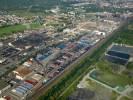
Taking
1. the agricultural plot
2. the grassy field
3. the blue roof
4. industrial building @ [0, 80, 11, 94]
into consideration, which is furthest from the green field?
the grassy field

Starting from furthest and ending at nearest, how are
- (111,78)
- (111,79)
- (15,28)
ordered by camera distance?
1. (15,28)
2. (111,78)
3. (111,79)

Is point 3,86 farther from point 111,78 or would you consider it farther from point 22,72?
point 111,78

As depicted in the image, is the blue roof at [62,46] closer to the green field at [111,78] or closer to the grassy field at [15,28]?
the green field at [111,78]

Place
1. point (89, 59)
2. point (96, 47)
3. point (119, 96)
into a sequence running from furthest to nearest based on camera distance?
1. point (96, 47)
2. point (89, 59)
3. point (119, 96)

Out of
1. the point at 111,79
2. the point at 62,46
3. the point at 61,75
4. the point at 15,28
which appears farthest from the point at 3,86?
the point at 15,28

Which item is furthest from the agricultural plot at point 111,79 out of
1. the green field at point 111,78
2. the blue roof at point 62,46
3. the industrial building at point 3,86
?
the industrial building at point 3,86

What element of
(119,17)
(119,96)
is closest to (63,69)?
(119,96)

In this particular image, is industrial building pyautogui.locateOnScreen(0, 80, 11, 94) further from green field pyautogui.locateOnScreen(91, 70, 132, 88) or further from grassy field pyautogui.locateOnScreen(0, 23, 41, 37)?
grassy field pyautogui.locateOnScreen(0, 23, 41, 37)

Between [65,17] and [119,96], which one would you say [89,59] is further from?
[65,17]

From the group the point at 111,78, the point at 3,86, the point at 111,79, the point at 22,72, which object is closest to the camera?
the point at 3,86

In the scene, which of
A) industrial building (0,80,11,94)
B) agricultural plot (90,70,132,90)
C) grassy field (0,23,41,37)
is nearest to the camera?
industrial building (0,80,11,94)

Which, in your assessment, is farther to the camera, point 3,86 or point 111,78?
point 111,78
